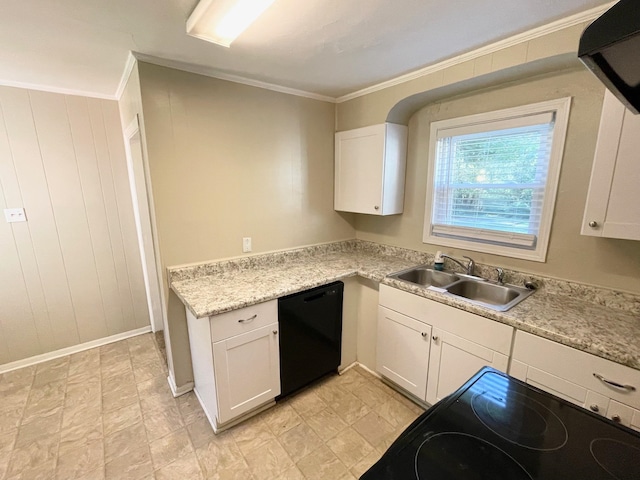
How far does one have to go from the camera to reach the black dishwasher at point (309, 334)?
1.94 meters

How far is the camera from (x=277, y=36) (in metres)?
1.51

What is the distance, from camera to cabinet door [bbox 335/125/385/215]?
93.4 inches

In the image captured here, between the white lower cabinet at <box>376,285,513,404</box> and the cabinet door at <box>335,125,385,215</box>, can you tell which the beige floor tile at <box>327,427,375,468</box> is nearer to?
the white lower cabinet at <box>376,285,513,404</box>

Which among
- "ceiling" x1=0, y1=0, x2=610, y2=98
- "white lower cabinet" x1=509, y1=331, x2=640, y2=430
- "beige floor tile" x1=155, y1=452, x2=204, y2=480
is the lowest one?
"beige floor tile" x1=155, y1=452, x2=204, y2=480

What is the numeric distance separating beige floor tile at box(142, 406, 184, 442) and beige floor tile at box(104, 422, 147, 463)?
39mm

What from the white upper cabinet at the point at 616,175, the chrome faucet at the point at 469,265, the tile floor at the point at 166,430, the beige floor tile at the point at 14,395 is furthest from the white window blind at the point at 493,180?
the beige floor tile at the point at 14,395

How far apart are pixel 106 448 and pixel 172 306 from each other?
34.2 inches

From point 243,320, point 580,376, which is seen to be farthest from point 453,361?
point 243,320

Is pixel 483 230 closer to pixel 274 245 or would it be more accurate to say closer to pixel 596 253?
pixel 596 253

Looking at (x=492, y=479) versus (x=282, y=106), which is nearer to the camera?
(x=492, y=479)

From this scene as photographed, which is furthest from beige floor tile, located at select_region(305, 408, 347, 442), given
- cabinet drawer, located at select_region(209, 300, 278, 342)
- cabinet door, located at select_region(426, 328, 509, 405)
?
cabinet drawer, located at select_region(209, 300, 278, 342)

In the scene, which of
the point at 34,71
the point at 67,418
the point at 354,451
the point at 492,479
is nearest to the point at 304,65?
the point at 34,71

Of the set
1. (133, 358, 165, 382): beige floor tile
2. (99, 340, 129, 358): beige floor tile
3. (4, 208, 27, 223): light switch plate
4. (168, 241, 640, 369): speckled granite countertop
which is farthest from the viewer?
(99, 340, 129, 358): beige floor tile

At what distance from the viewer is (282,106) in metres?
2.33
